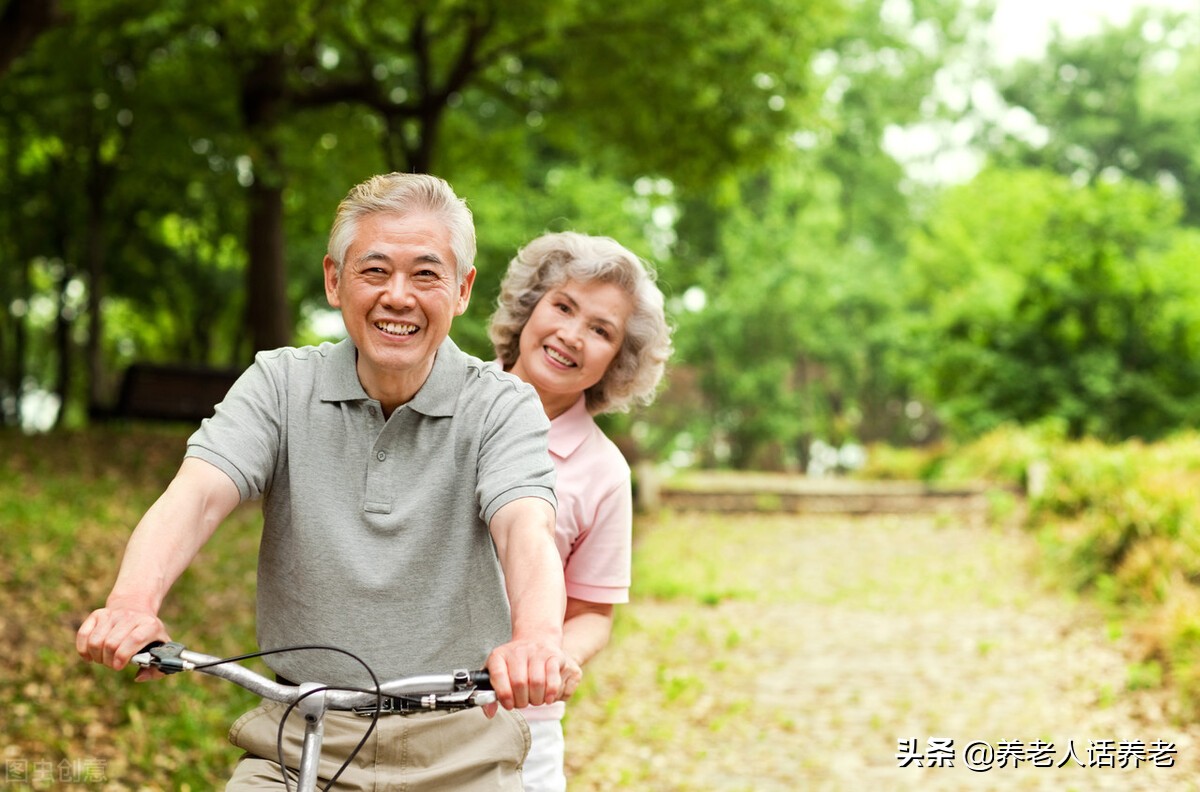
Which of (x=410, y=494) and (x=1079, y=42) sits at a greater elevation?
(x=1079, y=42)

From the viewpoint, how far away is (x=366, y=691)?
6.70 feet

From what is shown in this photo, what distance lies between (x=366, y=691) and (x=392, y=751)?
0.35 metres

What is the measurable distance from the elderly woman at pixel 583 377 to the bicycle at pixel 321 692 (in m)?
0.77

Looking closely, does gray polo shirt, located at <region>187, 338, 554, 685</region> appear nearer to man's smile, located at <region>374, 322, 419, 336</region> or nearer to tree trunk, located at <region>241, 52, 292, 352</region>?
man's smile, located at <region>374, 322, 419, 336</region>

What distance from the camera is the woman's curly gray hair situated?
Result: 3297 mm

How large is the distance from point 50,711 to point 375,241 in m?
4.83

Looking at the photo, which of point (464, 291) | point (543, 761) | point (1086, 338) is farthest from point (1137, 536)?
point (464, 291)

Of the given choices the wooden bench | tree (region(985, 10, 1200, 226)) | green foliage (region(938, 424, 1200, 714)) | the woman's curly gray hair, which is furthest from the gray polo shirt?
tree (region(985, 10, 1200, 226))

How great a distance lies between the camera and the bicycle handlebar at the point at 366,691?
1.98 metres

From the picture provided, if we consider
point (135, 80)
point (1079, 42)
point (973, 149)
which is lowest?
point (135, 80)

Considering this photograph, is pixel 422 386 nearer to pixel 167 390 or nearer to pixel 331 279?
pixel 331 279

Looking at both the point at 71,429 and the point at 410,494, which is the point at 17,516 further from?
the point at 410,494

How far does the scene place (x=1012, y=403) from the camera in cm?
2002

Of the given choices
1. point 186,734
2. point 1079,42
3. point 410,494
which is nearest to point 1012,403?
point 186,734
